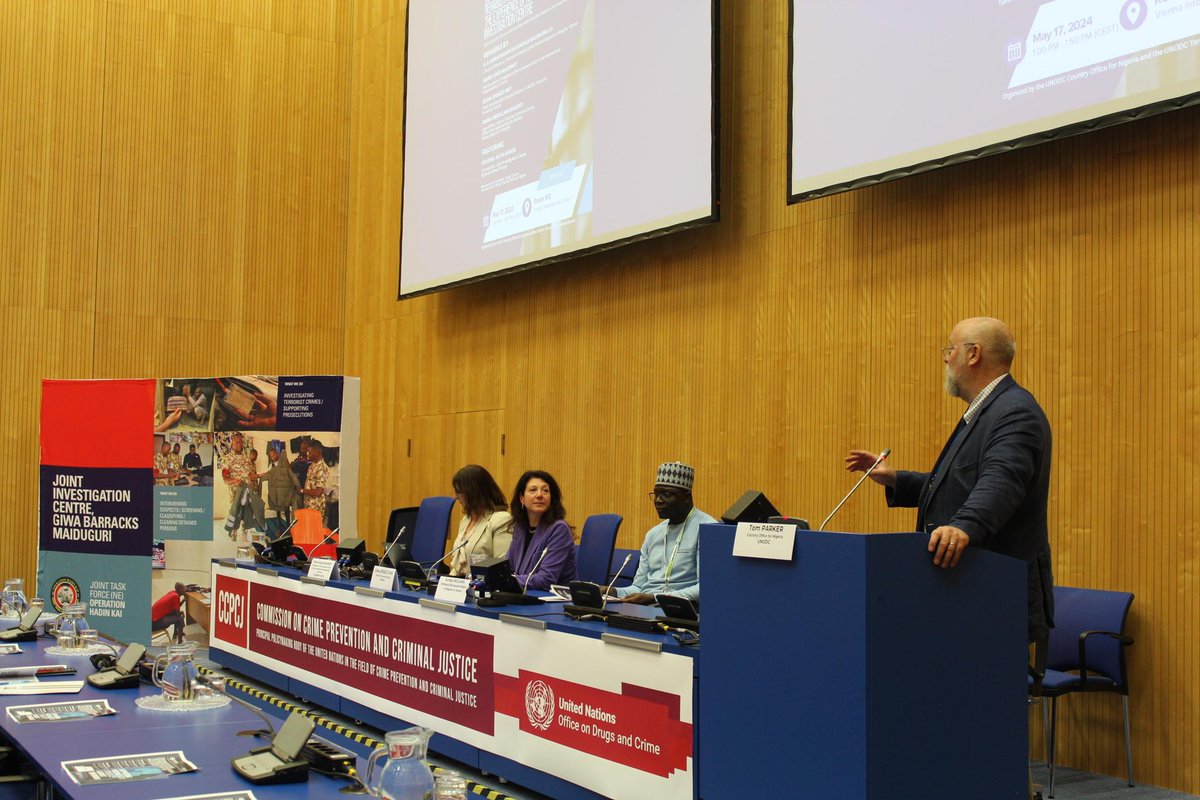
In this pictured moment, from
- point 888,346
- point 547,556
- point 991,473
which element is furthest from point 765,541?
point 888,346

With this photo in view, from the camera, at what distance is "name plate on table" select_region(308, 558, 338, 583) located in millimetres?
5418

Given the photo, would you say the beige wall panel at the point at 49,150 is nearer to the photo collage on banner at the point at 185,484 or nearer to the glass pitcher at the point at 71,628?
the photo collage on banner at the point at 185,484

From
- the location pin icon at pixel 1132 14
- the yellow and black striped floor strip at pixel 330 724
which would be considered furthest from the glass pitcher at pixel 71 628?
the location pin icon at pixel 1132 14

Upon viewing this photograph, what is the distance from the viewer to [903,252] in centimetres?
561

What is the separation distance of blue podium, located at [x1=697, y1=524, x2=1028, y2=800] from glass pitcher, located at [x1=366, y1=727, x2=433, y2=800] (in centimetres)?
119

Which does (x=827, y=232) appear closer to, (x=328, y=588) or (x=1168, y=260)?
(x=1168, y=260)

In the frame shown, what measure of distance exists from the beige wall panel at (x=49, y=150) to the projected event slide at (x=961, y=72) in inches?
265

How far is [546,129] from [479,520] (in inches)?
122

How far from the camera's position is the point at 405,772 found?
174 cm

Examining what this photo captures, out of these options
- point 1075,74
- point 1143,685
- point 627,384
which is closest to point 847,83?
point 1075,74

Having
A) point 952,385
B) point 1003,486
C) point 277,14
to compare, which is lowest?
point 1003,486

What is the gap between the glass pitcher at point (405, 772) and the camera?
5.69 feet

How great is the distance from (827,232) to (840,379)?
0.81m

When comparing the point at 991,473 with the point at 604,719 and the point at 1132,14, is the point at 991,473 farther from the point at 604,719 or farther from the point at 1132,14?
the point at 1132,14
